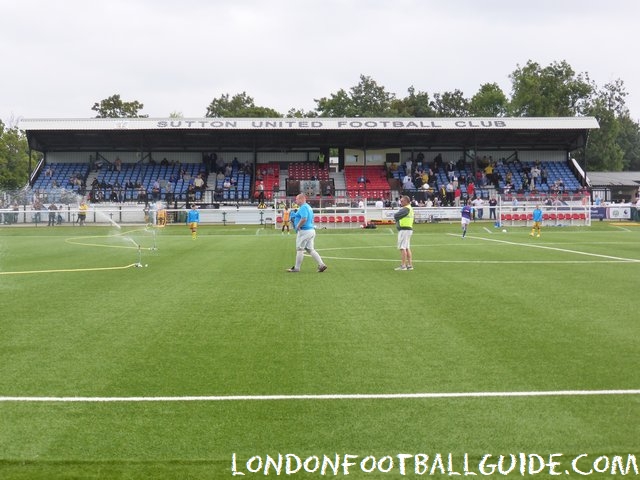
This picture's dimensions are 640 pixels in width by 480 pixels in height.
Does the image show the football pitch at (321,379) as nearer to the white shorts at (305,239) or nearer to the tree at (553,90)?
the white shorts at (305,239)

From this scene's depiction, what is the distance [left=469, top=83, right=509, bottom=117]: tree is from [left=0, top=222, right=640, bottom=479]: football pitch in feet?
308

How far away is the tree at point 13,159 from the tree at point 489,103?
214 feet

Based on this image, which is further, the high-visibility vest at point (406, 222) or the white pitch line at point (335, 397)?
the high-visibility vest at point (406, 222)

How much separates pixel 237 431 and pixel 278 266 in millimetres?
13160

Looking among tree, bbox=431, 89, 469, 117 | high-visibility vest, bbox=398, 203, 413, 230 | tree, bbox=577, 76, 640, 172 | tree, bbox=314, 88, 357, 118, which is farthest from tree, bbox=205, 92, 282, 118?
high-visibility vest, bbox=398, 203, 413, 230

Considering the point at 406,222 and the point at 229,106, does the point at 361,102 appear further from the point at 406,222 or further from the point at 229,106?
the point at 406,222

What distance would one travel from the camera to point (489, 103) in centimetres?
10381

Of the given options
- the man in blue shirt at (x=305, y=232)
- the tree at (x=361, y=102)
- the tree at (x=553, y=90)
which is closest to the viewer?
the man in blue shirt at (x=305, y=232)

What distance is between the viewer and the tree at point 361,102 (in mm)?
98438

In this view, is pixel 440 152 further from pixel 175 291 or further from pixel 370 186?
pixel 175 291

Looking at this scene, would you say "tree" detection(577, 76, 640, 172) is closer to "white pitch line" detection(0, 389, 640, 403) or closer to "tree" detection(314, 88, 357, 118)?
"tree" detection(314, 88, 357, 118)

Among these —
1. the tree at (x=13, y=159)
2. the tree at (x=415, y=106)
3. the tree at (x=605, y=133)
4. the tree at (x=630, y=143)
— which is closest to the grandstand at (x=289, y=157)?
the tree at (x=13, y=159)

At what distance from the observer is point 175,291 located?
13.1 meters

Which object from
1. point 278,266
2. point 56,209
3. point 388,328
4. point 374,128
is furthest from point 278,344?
point 374,128
